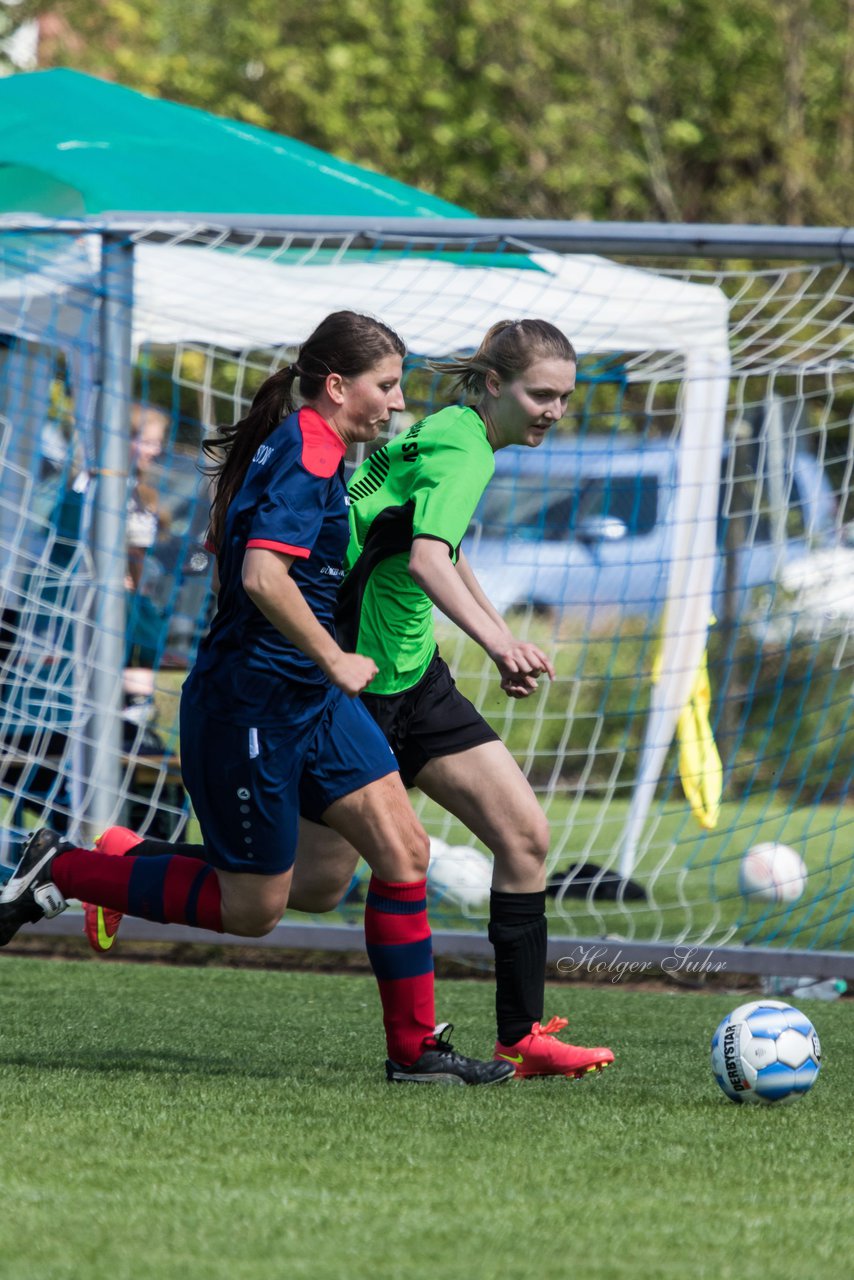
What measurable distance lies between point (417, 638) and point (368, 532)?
282 millimetres

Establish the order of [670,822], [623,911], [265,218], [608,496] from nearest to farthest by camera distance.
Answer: [265,218]
[623,911]
[670,822]
[608,496]

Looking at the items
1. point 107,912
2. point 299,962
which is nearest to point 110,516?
point 299,962

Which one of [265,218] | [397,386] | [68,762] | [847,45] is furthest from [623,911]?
[847,45]

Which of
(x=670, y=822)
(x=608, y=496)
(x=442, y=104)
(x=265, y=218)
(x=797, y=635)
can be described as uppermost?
(x=442, y=104)

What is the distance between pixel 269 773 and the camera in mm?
3852

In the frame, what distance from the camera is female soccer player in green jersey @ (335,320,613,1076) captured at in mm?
4238

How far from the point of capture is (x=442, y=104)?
15555mm

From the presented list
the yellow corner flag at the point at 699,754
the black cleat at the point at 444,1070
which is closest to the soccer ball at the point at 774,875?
the yellow corner flag at the point at 699,754

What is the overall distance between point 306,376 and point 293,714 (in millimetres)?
754

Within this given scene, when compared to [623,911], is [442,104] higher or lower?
higher

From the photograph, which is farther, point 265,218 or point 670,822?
point 670,822

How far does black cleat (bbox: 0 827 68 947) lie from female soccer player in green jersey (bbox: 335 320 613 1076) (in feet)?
2.30

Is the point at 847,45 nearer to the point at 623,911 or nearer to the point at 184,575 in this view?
the point at 184,575

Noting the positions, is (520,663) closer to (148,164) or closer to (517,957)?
(517,957)
